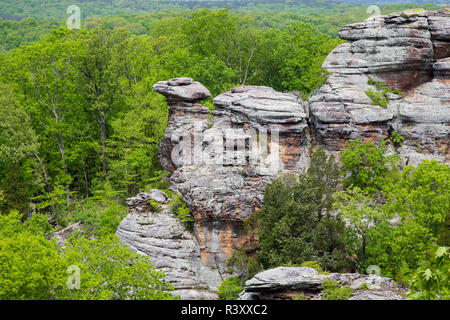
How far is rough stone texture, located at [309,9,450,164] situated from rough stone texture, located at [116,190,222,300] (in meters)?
14.7

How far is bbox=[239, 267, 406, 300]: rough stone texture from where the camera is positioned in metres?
23.1

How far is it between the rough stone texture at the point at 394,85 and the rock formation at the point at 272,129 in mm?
87

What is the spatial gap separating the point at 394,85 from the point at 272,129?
12.7 m

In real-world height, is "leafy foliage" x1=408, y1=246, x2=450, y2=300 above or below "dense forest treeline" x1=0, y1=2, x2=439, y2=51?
below

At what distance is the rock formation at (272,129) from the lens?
34656 millimetres

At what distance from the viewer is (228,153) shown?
123 feet

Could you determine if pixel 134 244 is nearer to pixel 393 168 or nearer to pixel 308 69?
pixel 393 168

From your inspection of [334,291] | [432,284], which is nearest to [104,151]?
[334,291]

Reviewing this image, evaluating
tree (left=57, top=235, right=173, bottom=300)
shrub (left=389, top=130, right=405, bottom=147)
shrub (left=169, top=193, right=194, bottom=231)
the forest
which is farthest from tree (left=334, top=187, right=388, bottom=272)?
tree (left=57, top=235, right=173, bottom=300)

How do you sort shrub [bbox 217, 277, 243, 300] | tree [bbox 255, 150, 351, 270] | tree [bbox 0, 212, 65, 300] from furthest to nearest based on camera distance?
shrub [bbox 217, 277, 243, 300] < tree [bbox 255, 150, 351, 270] < tree [bbox 0, 212, 65, 300]

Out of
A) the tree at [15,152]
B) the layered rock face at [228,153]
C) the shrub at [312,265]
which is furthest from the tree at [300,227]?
the tree at [15,152]

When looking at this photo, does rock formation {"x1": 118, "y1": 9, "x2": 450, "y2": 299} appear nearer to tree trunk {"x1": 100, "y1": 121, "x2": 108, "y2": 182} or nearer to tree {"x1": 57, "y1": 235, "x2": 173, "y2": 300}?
tree trunk {"x1": 100, "y1": 121, "x2": 108, "y2": 182}

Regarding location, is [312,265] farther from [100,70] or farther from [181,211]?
[100,70]

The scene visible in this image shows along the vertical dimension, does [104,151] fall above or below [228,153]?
below
